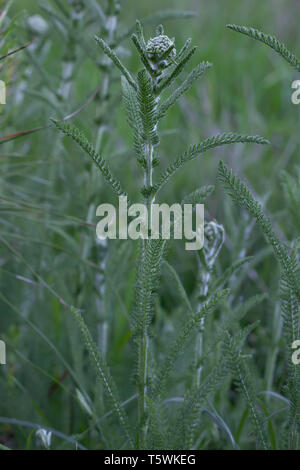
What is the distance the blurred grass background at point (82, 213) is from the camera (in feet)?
4.28

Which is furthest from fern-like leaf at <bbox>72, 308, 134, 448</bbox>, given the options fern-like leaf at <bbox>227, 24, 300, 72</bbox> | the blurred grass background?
fern-like leaf at <bbox>227, 24, 300, 72</bbox>

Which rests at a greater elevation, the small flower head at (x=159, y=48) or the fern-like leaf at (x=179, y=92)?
the small flower head at (x=159, y=48)

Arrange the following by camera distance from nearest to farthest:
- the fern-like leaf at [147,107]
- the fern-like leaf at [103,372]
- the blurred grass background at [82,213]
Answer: the fern-like leaf at [147,107]
the fern-like leaf at [103,372]
the blurred grass background at [82,213]

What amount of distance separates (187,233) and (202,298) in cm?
17

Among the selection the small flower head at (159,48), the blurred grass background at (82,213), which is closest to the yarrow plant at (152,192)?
the small flower head at (159,48)

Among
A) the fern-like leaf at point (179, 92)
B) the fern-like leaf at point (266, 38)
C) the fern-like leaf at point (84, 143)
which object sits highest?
the fern-like leaf at point (266, 38)

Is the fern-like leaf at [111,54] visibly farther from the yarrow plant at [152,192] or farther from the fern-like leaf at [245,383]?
the fern-like leaf at [245,383]

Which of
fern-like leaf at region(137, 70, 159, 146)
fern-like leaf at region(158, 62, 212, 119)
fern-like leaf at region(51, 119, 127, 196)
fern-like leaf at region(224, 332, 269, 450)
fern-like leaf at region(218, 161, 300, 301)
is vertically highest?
fern-like leaf at region(158, 62, 212, 119)

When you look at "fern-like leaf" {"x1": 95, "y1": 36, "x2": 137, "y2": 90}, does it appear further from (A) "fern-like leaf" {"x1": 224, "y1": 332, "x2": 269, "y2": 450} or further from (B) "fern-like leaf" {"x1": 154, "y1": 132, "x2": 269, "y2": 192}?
(A) "fern-like leaf" {"x1": 224, "y1": 332, "x2": 269, "y2": 450}

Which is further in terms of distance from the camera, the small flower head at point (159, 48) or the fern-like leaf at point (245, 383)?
the fern-like leaf at point (245, 383)

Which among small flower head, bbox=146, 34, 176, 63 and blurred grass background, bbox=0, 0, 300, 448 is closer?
small flower head, bbox=146, 34, 176, 63

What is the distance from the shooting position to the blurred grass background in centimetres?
131

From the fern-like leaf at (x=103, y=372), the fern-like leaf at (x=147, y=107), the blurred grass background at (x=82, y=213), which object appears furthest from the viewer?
the blurred grass background at (x=82, y=213)
